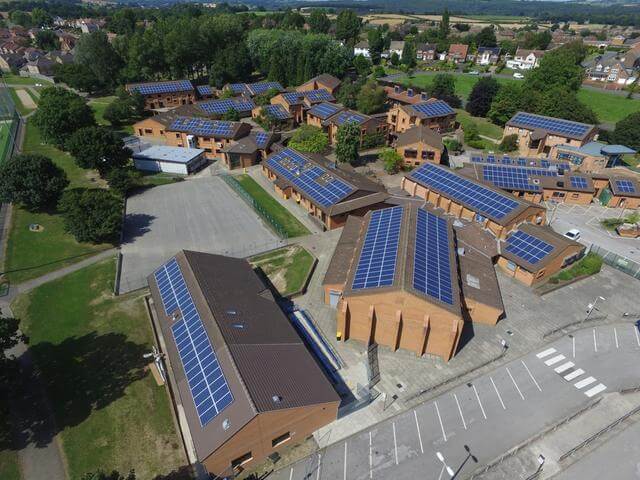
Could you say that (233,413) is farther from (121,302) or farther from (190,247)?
(190,247)

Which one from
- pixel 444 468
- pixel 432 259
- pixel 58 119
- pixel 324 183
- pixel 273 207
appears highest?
pixel 58 119

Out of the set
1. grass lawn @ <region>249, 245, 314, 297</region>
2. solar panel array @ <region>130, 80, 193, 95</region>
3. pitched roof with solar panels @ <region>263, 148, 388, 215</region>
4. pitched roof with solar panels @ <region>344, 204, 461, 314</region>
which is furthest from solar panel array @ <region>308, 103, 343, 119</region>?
grass lawn @ <region>249, 245, 314, 297</region>

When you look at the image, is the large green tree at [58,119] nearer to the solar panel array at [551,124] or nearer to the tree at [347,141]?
the tree at [347,141]

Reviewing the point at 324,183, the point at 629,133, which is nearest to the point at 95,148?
the point at 324,183

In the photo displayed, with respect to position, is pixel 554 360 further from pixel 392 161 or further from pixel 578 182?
pixel 392 161

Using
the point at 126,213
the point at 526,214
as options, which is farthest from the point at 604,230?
the point at 126,213

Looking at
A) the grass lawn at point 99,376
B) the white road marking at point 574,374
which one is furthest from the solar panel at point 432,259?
the grass lawn at point 99,376
